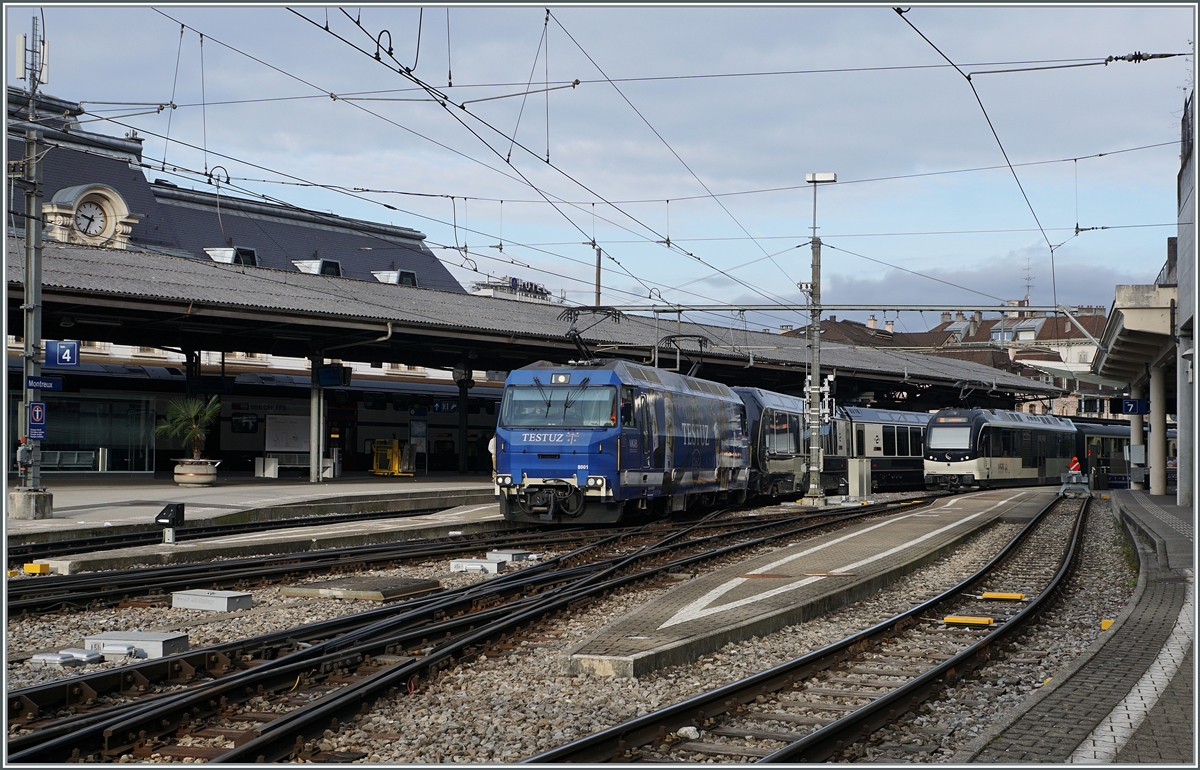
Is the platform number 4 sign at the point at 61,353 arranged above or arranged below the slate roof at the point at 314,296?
below

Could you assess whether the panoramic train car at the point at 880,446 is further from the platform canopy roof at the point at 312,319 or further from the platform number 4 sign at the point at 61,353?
the platform number 4 sign at the point at 61,353

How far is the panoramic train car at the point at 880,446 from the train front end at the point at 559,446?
15.8m

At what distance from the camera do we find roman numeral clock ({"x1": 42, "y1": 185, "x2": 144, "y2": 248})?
45844mm

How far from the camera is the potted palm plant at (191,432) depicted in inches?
1199

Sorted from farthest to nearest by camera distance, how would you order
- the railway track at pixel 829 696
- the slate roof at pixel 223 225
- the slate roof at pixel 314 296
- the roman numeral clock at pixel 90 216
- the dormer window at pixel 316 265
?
the dormer window at pixel 316 265 < the slate roof at pixel 223 225 < the roman numeral clock at pixel 90 216 < the slate roof at pixel 314 296 < the railway track at pixel 829 696

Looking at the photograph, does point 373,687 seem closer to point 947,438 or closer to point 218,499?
point 218,499

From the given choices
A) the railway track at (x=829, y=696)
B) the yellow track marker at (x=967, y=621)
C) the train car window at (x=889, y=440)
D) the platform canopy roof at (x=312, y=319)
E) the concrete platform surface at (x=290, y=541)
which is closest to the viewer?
the railway track at (x=829, y=696)

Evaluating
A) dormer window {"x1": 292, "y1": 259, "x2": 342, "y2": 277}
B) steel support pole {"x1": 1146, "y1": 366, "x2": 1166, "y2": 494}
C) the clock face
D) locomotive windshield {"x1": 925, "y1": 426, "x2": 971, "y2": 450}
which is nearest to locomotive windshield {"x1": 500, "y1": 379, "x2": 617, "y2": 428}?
steel support pole {"x1": 1146, "y1": 366, "x2": 1166, "y2": 494}

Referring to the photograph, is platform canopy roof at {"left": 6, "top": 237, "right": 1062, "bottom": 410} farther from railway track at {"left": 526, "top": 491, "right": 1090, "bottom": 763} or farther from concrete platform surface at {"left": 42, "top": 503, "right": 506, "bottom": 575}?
railway track at {"left": 526, "top": 491, "right": 1090, "bottom": 763}

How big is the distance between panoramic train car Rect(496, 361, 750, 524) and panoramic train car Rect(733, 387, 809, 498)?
344 inches

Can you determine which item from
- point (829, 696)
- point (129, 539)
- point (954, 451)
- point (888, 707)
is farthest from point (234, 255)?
point (888, 707)

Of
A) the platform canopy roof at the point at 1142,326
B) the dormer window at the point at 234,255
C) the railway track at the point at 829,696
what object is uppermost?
the dormer window at the point at 234,255

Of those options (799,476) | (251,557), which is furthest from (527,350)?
(251,557)

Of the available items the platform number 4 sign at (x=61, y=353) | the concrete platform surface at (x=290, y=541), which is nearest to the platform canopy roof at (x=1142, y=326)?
the concrete platform surface at (x=290, y=541)
